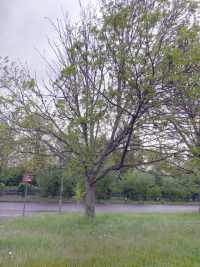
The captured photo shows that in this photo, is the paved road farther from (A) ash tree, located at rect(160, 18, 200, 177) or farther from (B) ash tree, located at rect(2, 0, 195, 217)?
(A) ash tree, located at rect(160, 18, 200, 177)

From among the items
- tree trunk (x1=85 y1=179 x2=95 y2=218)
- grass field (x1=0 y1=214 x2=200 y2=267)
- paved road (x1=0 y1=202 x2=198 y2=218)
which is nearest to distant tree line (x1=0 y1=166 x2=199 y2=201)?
paved road (x1=0 y1=202 x2=198 y2=218)

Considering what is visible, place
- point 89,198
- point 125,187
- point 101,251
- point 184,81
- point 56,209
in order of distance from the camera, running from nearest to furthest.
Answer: point 101,251 → point 184,81 → point 89,198 → point 56,209 → point 125,187

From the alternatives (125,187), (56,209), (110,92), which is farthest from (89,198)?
(125,187)

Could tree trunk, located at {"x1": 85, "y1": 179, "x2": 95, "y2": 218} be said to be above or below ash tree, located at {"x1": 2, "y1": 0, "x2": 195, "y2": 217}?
below

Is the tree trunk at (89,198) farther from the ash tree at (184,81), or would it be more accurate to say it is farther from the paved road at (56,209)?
the paved road at (56,209)

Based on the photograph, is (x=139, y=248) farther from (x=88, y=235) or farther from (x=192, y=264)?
(x=88, y=235)

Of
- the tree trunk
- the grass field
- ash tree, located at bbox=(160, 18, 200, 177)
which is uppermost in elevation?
ash tree, located at bbox=(160, 18, 200, 177)

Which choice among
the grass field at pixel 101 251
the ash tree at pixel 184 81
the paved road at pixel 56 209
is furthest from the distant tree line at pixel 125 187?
the grass field at pixel 101 251

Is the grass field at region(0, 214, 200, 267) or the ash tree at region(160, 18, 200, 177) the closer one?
the grass field at region(0, 214, 200, 267)

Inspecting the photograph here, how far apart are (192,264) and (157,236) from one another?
3088 millimetres

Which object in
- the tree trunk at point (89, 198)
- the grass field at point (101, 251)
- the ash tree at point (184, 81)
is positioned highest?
the ash tree at point (184, 81)

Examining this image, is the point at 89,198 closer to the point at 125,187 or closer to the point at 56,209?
the point at 56,209

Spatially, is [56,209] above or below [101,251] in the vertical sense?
above

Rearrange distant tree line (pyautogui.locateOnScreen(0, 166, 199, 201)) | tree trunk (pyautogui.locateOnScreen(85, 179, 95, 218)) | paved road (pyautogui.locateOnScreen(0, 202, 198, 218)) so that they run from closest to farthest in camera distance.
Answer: tree trunk (pyautogui.locateOnScreen(85, 179, 95, 218)) < paved road (pyautogui.locateOnScreen(0, 202, 198, 218)) < distant tree line (pyautogui.locateOnScreen(0, 166, 199, 201))
